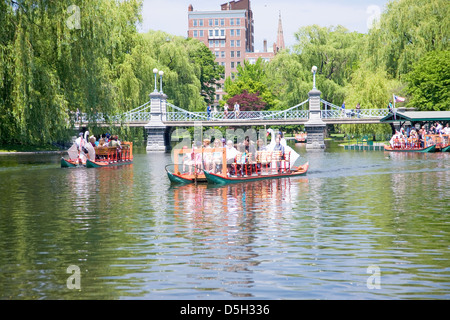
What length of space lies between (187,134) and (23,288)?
78773 mm

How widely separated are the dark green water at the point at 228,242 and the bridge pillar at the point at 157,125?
4106cm

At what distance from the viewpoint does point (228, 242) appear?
11.5 m

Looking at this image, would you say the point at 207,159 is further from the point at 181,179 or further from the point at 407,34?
the point at 407,34

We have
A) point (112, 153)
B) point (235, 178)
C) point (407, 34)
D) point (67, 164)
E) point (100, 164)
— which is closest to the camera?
point (235, 178)

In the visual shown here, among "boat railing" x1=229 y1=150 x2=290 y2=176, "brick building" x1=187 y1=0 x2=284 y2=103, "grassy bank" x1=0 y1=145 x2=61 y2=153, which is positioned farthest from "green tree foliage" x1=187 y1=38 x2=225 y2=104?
"boat railing" x1=229 y1=150 x2=290 y2=176

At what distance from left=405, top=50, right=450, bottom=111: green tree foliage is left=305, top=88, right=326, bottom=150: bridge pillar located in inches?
344

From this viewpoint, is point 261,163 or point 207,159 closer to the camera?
point 207,159

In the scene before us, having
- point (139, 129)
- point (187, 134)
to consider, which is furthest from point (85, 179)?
point (187, 134)

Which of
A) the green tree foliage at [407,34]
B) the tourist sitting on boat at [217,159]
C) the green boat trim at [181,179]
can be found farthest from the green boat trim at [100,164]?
the green tree foliage at [407,34]

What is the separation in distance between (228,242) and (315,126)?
5267 cm

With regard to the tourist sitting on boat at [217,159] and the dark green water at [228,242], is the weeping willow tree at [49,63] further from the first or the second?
the tourist sitting on boat at [217,159]

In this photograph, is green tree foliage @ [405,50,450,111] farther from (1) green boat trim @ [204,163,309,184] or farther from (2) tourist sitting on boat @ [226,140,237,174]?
(2) tourist sitting on boat @ [226,140,237,174]

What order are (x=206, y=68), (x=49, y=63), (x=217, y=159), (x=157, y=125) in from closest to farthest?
(x=217, y=159)
(x=49, y=63)
(x=157, y=125)
(x=206, y=68)

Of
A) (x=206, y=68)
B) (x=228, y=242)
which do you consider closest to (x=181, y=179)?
(x=228, y=242)
